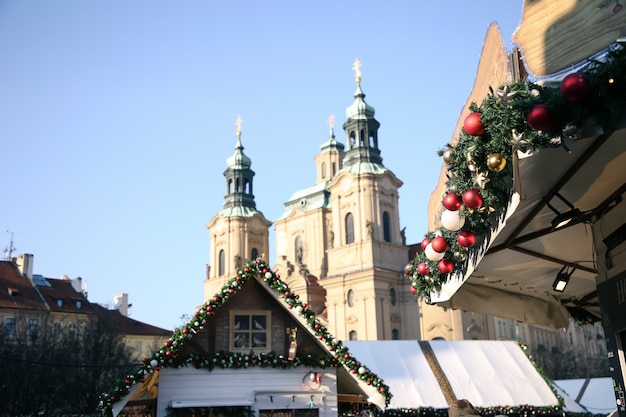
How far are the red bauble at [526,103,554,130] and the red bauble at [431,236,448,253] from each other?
8.75 ft

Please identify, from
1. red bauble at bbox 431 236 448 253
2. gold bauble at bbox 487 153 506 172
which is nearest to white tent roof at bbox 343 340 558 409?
red bauble at bbox 431 236 448 253

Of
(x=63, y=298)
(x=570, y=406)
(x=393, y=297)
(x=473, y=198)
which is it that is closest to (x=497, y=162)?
(x=473, y=198)

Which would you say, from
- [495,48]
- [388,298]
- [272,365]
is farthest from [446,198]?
[388,298]

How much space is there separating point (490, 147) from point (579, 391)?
22.5 metres

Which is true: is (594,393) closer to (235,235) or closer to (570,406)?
(570,406)

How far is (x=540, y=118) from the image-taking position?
4.30 meters

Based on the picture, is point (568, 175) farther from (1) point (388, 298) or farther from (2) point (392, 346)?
(1) point (388, 298)

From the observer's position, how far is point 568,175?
17.3ft

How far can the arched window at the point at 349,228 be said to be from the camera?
2195 inches

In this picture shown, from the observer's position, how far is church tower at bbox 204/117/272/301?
67125mm

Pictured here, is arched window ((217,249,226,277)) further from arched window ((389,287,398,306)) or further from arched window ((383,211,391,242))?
arched window ((389,287,398,306))

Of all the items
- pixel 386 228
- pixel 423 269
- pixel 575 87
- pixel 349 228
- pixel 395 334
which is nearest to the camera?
pixel 575 87

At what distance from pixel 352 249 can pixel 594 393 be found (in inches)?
1244

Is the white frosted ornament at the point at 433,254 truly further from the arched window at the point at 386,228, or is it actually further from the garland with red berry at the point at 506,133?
the arched window at the point at 386,228
